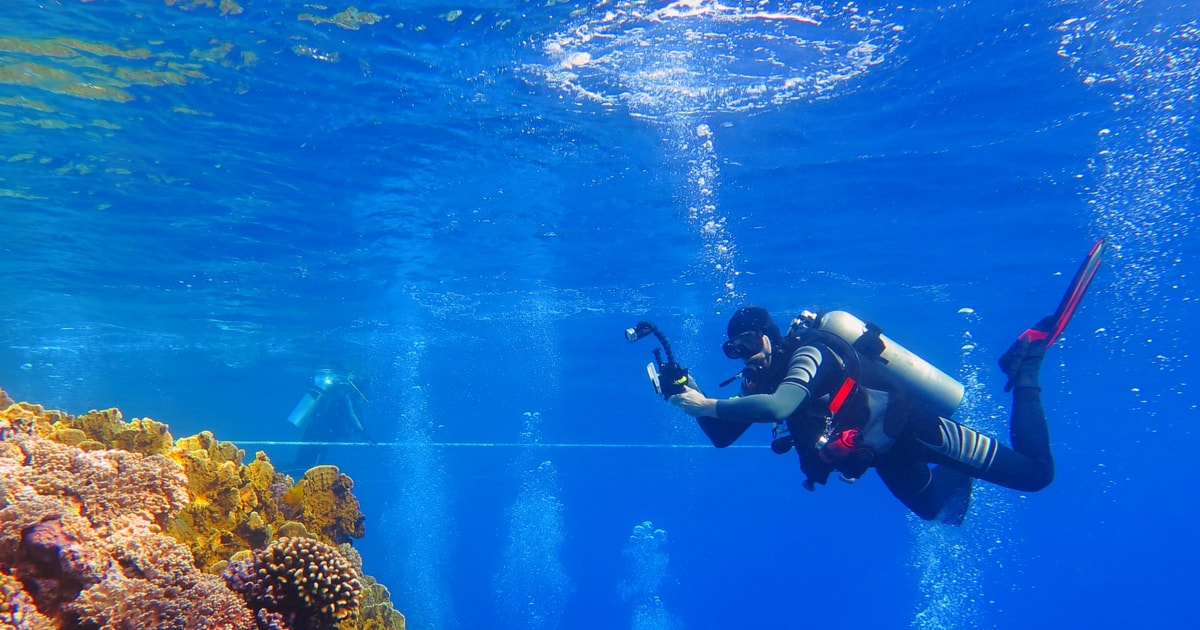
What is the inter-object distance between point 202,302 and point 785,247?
75.6ft

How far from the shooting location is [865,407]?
603 centimetres

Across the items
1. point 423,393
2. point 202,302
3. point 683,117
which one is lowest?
point 683,117

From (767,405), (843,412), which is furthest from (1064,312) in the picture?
(767,405)

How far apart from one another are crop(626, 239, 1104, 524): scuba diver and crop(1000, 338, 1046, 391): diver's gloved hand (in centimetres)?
1

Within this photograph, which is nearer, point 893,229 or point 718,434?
point 718,434

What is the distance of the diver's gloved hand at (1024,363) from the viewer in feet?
22.5

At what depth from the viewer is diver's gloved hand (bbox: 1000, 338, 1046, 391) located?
22.5 ft

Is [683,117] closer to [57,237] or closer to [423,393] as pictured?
[57,237]

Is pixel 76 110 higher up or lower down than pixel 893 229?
higher up

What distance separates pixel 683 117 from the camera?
12.9m

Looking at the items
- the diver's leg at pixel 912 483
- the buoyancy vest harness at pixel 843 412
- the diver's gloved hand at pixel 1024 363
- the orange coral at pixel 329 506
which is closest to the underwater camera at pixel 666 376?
the buoyancy vest harness at pixel 843 412

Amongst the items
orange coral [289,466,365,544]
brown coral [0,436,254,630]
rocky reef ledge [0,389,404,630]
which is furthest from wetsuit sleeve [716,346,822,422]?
brown coral [0,436,254,630]

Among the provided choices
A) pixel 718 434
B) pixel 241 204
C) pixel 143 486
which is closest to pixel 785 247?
pixel 718 434

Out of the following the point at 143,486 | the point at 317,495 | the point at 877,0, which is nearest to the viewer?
the point at 143,486
